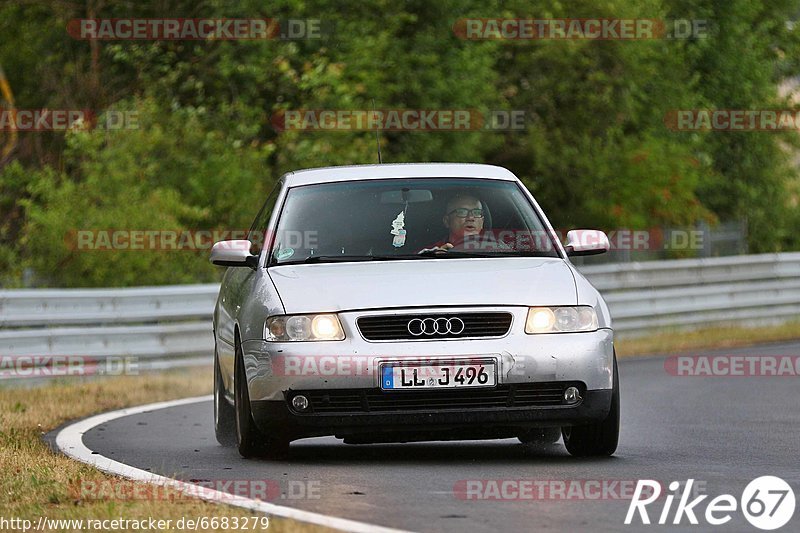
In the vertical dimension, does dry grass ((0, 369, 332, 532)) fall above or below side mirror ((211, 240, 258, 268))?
below

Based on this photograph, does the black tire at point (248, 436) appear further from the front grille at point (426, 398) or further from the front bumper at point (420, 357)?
the front grille at point (426, 398)

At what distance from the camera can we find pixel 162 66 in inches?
1104

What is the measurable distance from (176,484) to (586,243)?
10.6 feet

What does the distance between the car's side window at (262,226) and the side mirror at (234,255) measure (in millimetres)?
151

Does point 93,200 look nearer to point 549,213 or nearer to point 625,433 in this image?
point 549,213

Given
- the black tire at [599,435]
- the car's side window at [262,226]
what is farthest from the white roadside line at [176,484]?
the black tire at [599,435]

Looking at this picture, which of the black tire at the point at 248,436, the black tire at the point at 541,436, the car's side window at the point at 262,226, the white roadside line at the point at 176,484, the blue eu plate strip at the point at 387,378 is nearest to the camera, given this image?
the white roadside line at the point at 176,484

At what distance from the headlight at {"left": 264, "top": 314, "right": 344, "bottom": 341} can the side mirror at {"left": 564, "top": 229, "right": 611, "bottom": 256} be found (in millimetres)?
1816

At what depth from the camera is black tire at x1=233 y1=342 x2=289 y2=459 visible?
10.0 meters

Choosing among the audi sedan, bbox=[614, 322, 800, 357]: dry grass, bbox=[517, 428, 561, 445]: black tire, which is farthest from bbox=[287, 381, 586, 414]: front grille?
bbox=[614, 322, 800, 357]: dry grass

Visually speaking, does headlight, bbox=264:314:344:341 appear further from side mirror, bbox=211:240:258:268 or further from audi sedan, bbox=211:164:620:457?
side mirror, bbox=211:240:258:268

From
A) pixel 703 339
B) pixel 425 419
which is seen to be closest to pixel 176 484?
pixel 425 419

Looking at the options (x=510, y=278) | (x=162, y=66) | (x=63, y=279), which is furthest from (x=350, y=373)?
(x=162, y=66)

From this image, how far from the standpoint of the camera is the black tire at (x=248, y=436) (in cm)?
1001
